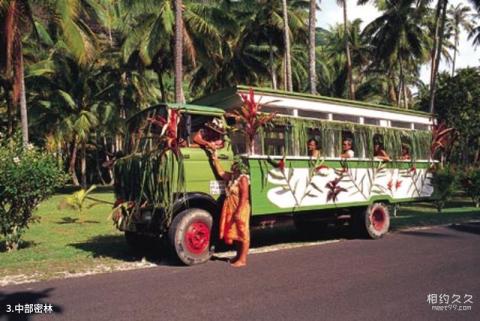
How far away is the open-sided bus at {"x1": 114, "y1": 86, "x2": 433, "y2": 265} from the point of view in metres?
7.69

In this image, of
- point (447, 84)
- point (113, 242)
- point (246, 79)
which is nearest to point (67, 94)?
point (246, 79)

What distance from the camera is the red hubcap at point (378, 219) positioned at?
10.7 m

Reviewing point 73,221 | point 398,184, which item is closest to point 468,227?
point 398,184

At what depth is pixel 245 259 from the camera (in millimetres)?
7723

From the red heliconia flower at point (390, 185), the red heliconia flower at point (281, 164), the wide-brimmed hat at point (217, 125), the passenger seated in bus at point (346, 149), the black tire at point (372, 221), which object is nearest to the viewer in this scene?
the wide-brimmed hat at point (217, 125)

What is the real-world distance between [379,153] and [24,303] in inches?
318

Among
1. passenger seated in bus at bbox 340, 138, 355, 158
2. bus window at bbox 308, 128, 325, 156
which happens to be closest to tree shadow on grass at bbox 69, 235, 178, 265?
bus window at bbox 308, 128, 325, 156

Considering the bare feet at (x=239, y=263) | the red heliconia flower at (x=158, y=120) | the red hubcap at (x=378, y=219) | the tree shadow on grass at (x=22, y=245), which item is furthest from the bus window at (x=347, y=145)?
the tree shadow on grass at (x=22, y=245)

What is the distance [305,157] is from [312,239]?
2.61 m

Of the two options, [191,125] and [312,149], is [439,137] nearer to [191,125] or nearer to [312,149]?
[312,149]

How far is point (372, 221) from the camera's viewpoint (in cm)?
1062

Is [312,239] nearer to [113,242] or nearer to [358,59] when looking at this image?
[113,242]

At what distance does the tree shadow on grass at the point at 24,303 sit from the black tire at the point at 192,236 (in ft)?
6.69

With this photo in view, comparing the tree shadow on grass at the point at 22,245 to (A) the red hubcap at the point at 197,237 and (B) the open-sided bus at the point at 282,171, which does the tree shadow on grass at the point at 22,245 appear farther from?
(A) the red hubcap at the point at 197,237
